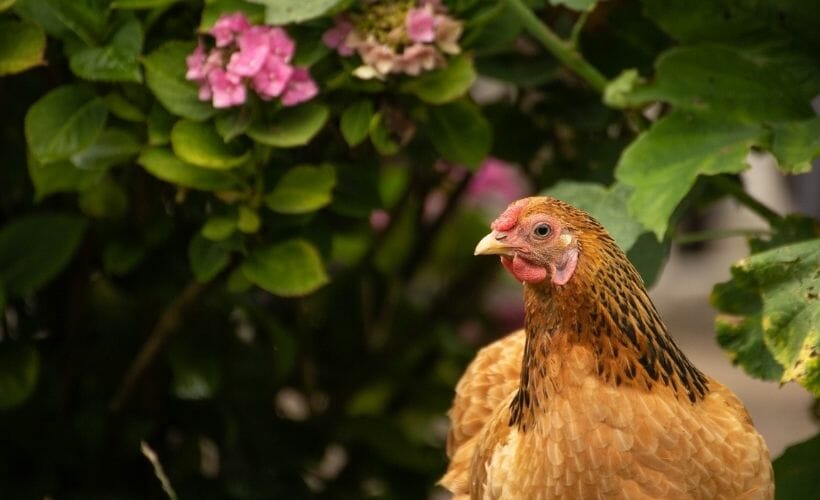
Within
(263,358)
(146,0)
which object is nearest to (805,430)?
(263,358)

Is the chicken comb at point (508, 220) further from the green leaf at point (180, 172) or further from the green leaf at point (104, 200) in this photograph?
the green leaf at point (104, 200)

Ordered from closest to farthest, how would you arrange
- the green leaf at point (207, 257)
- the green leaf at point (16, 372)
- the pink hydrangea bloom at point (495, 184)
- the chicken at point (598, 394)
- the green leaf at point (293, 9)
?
the chicken at point (598, 394), the green leaf at point (293, 9), the green leaf at point (207, 257), the green leaf at point (16, 372), the pink hydrangea bloom at point (495, 184)

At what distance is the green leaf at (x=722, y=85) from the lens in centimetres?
214

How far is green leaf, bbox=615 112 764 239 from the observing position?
200 centimetres

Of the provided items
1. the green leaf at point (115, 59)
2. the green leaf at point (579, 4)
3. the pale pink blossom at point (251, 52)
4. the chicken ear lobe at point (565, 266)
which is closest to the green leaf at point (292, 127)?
the pale pink blossom at point (251, 52)

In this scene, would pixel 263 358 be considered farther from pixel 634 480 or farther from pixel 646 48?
pixel 634 480

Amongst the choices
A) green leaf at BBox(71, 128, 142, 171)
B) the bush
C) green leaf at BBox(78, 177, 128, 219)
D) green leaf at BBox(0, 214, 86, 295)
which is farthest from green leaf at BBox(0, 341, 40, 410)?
green leaf at BBox(71, 128, 142, 171)

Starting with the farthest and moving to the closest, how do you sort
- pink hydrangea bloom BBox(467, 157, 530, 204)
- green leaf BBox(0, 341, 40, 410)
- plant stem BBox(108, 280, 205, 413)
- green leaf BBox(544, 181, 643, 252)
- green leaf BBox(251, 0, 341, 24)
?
1. pink hydrangea bloom BBox(467, 157, 530, 204)
2. plant stem BBox(108, 280, 205, 413)
3. green leaf BBox(0, 341, 40, 410)
4. green leaf BBox(544, 181, 643, 252)
5. green leaf BBox(251, 0, 341, 24)

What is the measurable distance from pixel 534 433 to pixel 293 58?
0.79m

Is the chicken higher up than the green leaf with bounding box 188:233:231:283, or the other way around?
the chicken

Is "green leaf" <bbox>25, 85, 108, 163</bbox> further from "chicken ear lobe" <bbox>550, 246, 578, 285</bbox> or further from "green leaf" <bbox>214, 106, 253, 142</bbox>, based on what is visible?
"chicken ear lobe" <bbox>550, 246, 578, 285</bbox>

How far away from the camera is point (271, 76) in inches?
80.4

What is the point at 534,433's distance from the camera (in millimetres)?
1707

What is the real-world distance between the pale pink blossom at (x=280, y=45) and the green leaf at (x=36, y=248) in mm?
584
